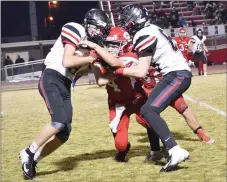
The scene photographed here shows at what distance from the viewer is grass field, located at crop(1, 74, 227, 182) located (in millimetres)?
4301

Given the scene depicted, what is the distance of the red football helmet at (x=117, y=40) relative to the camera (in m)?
4.57

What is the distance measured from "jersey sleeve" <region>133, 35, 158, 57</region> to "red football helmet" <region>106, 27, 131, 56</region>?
0.28 metres

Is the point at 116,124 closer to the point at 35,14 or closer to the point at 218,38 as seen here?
the point at 218,38

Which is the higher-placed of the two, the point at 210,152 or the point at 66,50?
the point at 66,50

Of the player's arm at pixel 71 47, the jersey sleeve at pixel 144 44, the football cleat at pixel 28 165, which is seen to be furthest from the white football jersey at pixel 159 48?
the football cleat at pixel 28 165

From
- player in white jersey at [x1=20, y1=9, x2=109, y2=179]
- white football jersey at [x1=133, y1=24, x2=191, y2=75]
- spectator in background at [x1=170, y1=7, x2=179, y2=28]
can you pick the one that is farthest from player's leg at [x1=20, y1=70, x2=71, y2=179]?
spectator in background at [x1=170, y1=7, x2=179, y2=28]

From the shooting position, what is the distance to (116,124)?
194 inches

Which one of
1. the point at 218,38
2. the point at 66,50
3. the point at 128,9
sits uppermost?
the point at 128,9

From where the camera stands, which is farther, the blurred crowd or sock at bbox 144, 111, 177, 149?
the blurred crowd

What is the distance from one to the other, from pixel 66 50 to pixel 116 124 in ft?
3.45

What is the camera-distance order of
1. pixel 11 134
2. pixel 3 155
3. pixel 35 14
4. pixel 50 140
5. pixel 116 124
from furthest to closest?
pixel 35 14 < pixel 11 134 < pixel 3 155 < pixel 116 124 < pixel 50 140

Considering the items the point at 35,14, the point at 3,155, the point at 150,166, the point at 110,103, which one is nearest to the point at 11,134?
the point at 3,155

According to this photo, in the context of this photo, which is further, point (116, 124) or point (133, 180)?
point (116, 124)

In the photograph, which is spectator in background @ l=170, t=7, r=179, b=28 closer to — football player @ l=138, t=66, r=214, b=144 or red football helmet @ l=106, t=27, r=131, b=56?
football player @ l=138, t=66, r=214, b=144
